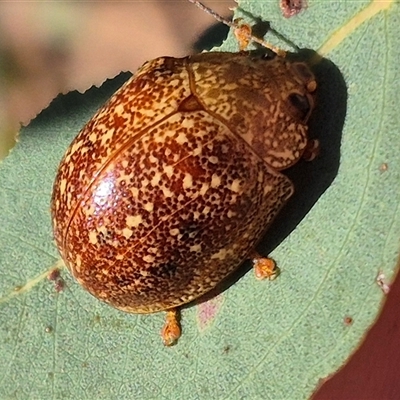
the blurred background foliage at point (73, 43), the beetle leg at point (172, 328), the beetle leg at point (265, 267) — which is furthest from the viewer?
the blurred background foliage at point (73, 43)

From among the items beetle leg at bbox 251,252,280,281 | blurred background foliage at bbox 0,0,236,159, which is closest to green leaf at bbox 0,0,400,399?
beetle leg at bbox 251,252,280,281

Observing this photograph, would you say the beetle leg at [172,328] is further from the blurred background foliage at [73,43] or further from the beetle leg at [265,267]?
the blurred background foliage at [73,43]

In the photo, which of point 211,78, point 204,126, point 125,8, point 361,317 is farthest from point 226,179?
point 125,8

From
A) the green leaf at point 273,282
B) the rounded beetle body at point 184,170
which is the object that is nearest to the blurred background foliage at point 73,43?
the green leaf at point 273,282

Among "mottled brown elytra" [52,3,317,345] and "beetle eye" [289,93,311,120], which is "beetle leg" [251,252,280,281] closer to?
"mottled brown elytra" [52,3,317,345]

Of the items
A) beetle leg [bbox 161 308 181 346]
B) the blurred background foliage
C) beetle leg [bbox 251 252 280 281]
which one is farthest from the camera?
the blurred background foliage
